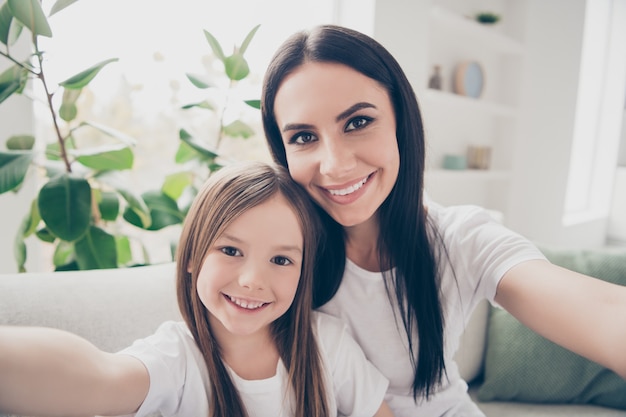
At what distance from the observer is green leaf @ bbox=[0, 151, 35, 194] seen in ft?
3.40

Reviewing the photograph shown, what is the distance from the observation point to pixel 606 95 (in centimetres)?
497

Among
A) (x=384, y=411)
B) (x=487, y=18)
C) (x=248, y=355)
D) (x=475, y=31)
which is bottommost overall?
(x=384, y=411)

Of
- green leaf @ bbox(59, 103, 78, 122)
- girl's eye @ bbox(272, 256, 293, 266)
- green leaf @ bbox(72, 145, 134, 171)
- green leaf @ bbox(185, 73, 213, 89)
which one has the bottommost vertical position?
girl's eye @ bbox(272, 256, 293, 266)

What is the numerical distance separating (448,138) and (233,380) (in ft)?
8.42

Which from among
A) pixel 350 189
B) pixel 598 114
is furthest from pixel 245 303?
pixel 598 114

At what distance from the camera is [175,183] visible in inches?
58.6

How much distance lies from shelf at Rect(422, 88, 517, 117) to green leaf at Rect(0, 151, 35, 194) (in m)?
2.02

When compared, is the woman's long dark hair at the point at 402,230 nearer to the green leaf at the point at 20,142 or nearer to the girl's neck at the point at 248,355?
the girl's neck at the point at 248,355

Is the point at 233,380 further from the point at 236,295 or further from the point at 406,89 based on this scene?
the point at 406,89

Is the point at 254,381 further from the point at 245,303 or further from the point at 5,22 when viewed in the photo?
the point at 5,22

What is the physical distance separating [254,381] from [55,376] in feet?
1.29

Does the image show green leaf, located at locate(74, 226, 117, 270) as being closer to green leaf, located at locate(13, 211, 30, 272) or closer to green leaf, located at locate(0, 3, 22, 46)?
green leaf, located at locate(13, 211, 30, 272)

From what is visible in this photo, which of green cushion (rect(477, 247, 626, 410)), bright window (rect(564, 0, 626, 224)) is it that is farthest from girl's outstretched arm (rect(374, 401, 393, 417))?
bright window (rect(564, 0, 626, 224))

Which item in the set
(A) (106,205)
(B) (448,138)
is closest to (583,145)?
(B) (448,138)
